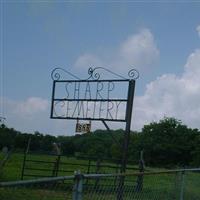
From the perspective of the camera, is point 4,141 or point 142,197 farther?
point 4,141

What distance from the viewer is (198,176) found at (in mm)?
11578

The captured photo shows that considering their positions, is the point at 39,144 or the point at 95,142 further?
the point at 95,142

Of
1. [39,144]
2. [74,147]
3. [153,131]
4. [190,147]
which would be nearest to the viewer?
[39,144]

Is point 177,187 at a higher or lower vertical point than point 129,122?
lower

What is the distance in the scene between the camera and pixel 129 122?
11719mm

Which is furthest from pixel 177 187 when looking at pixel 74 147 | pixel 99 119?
pixel 74 147

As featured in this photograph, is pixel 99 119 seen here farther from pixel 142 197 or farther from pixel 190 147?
pixel 190 147

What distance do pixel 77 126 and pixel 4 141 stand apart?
37224 mm

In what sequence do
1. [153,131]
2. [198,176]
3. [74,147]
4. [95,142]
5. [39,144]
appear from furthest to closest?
[153,131], [95,142], [74,147], [39,144], [198,176]

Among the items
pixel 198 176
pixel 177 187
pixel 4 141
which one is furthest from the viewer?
pixel 4 141

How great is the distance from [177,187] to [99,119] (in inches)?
175

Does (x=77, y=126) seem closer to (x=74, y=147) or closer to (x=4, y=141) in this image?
(x=4, y=141)

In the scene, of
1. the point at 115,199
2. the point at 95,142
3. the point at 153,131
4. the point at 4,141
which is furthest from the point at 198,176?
the point at 153,131

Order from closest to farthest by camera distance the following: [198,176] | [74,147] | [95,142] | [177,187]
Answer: [177,187]
[198,176]
[74,147]
[95,142]
